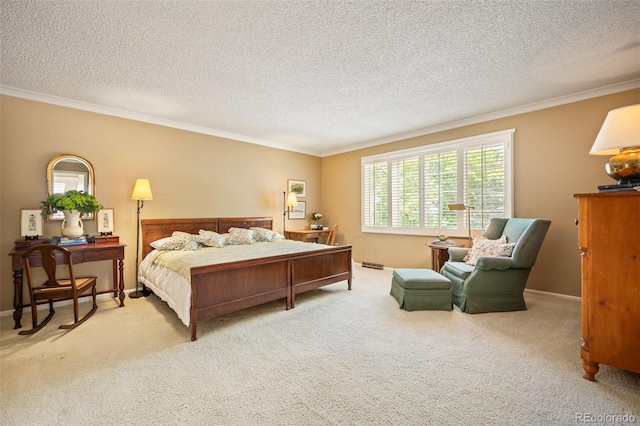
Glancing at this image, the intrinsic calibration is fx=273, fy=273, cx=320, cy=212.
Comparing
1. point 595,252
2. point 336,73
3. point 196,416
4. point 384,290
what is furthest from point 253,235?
point 595,252

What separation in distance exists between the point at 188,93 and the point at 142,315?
2.73 m

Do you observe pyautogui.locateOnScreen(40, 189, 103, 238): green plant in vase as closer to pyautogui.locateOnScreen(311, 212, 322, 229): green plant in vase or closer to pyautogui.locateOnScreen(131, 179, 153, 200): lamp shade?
pyautogui.locateOnScreen(131, 179, 153, 200): lamp shade

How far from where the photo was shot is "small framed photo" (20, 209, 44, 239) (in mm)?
3283

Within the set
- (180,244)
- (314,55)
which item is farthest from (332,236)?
(314,55)

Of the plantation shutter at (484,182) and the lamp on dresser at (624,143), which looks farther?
the plantation shutter at (484,182)

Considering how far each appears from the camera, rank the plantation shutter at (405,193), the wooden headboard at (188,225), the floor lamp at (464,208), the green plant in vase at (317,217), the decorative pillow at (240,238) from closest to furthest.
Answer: the floor lamp at (464,208)
the wooden headboard at (188,225)
the decorative pillow at (240,238)
the plantation shutter at (405,193)
the green plant in vase at (317,217)

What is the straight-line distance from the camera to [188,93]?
339 centimetres

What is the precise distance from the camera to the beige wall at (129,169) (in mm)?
3275

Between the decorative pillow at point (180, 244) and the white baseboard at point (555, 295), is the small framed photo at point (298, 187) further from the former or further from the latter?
the white baseboard at point (555, 295)

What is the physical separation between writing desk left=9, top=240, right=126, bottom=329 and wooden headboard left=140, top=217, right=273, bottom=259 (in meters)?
0.54

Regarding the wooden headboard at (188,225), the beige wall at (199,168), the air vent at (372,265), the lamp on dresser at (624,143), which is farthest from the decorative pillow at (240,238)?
the lamp on dresser at (624,143)

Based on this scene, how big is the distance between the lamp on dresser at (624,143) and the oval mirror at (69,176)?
5.53 metres

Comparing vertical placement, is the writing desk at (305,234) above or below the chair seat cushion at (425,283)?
above

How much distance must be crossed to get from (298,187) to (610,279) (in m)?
5.17
